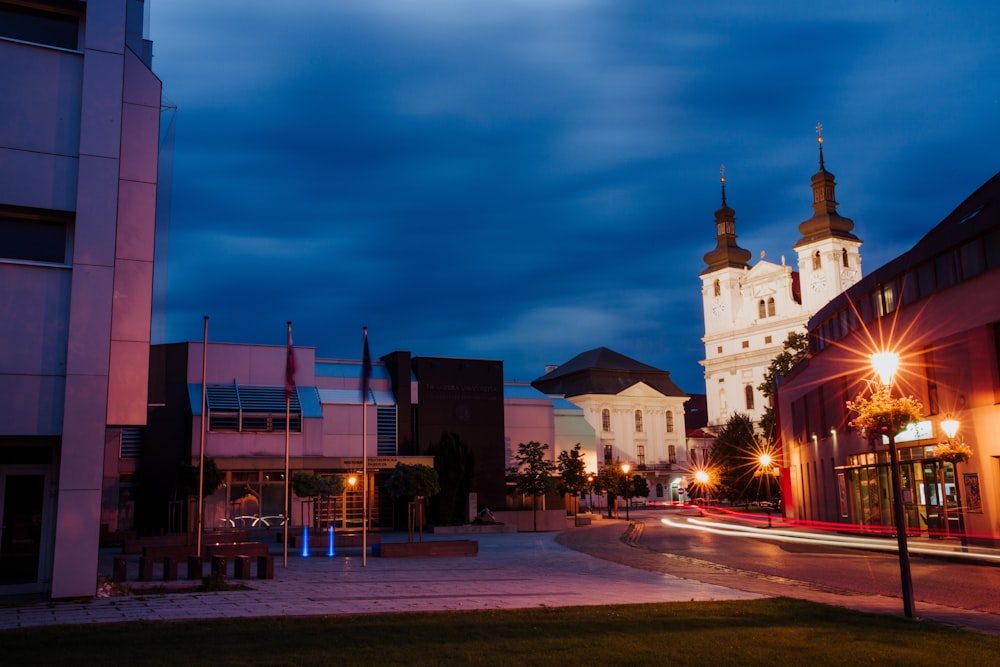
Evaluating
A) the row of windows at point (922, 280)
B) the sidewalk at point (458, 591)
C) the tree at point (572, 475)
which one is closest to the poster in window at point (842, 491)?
the row of windows at point (922, 280)

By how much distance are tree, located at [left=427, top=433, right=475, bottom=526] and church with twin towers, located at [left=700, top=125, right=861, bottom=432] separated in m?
67.8

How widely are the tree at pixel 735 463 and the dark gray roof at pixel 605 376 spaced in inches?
1067

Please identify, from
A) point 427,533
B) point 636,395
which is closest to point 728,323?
point 636,395

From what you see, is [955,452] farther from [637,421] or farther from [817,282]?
[817,282]

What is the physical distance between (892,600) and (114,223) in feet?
55.1

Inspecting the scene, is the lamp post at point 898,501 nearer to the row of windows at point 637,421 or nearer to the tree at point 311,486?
the tree at point 311,486

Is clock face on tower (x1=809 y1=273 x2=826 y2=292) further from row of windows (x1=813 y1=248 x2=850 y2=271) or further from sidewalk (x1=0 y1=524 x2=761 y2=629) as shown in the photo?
sidewalk (x1=0 y1=524 x2=761 y2=629)

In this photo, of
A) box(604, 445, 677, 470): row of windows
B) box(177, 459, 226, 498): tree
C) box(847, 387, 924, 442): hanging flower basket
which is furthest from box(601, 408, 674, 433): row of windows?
box(847, 387, 924, 442): hanging flower basket

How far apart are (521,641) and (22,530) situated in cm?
1146

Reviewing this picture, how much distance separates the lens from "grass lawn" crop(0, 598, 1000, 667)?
1049 centimetres

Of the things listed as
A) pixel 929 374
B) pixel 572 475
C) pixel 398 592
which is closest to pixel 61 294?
pixel 398 592

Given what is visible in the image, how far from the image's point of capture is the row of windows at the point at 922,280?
96.3ft

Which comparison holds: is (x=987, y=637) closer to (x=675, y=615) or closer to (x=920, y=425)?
(x=675, y=615)

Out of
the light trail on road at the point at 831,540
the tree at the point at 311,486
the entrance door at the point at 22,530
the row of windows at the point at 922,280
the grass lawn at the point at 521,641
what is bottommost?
the light trail on road at the point at 831,540
